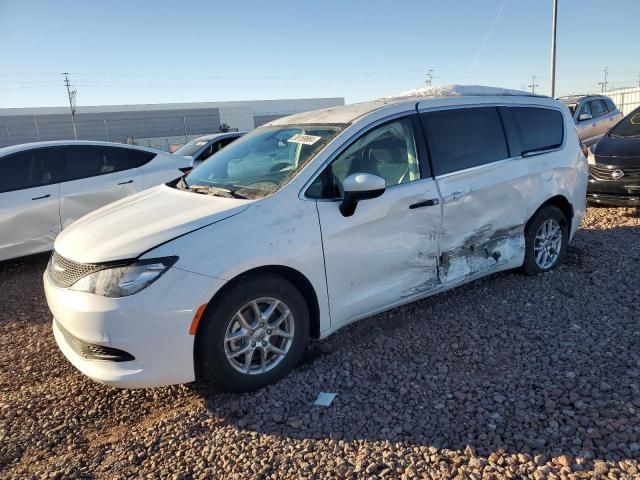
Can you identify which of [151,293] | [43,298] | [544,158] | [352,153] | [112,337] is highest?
[352,153]

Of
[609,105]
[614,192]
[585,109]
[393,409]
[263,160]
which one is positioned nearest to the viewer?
[393,409]

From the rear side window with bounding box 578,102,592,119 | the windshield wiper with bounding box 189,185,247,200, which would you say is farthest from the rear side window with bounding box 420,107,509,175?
the rear side window with bounding box 578,102,592,119

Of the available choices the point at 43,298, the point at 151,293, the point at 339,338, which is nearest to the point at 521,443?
the point at 339,338

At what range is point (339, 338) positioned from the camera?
396 cm

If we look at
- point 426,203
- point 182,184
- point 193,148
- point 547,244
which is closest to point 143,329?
point 182,184

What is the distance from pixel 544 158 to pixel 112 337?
13.3 ft

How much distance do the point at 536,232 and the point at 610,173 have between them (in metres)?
3.36

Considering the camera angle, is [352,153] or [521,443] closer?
[521,443]

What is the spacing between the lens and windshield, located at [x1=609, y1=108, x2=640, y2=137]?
308 inches

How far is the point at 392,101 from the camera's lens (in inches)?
169

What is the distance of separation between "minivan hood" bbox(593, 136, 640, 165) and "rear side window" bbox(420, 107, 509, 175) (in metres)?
3.68

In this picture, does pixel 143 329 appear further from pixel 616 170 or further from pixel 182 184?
pixel 616 170

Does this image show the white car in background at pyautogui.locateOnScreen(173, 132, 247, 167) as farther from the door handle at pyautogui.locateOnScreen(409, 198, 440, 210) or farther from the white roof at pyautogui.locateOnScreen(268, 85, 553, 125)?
the door handle at pyautogui.locateOnScreen(409, 198, 440, 210)

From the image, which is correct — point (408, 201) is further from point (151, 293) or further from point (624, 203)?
point (624, 203)
